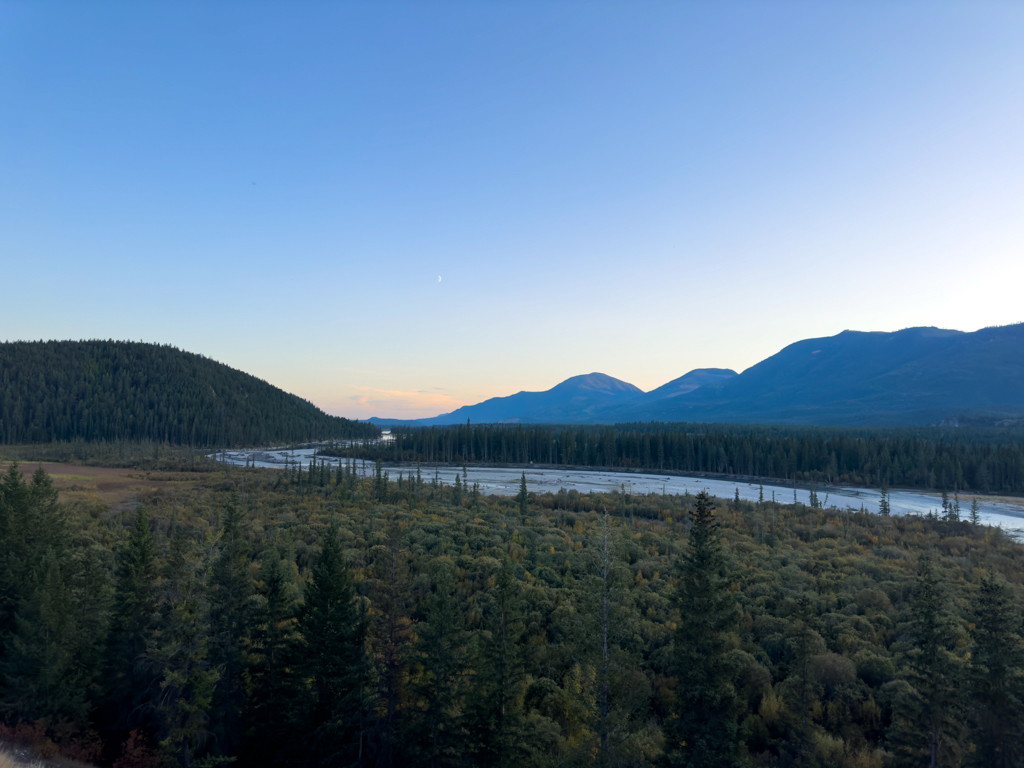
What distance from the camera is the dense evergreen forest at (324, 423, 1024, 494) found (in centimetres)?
9669

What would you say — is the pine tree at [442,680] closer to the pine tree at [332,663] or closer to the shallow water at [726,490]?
the pine tree at [332,663]

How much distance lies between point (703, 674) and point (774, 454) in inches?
4504

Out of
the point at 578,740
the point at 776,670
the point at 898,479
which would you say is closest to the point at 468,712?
the point at 578,740

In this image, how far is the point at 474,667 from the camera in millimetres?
18484

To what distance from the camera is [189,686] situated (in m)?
18.3

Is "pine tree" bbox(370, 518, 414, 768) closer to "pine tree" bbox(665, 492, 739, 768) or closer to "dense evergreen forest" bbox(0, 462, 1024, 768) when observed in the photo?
"dense evergreen forest" bbox(0, 462, 1024, 768)

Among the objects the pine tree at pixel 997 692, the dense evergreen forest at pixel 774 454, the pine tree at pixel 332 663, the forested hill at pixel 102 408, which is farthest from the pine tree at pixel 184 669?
the forested hill at pixel 102 408

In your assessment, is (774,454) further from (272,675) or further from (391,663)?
(272,675)

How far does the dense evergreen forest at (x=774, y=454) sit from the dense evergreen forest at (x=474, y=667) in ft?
289

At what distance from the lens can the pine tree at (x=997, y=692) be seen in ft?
43.8

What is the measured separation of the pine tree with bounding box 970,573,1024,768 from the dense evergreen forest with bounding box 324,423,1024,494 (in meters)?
101

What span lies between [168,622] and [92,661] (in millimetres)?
5967

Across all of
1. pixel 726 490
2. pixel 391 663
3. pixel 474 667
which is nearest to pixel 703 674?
pixel 474 667

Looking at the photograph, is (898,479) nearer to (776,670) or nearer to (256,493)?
(776,670)
